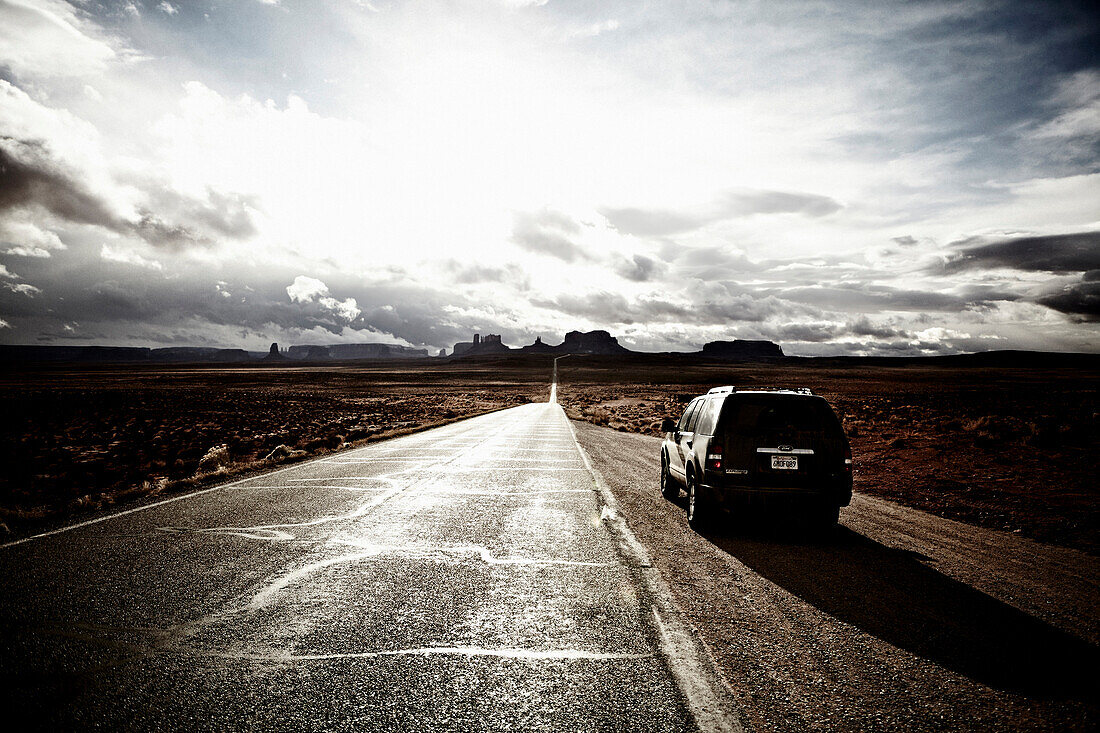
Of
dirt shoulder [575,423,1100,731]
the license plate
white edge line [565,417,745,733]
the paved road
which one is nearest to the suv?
the license plate

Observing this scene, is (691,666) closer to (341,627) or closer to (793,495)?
(341,627)

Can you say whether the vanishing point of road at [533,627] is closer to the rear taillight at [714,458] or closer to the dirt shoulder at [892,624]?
the dirt shoulder at [892,624]

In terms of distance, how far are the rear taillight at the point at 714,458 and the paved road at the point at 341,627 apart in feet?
5.51

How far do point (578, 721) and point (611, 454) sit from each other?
48.0 feet

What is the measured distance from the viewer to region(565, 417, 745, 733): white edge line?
3.02 m

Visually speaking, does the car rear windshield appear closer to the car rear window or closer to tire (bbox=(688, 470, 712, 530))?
the car rear window

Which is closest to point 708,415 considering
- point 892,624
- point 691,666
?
point 892,624

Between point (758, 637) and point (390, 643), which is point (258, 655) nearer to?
point (390, 643)

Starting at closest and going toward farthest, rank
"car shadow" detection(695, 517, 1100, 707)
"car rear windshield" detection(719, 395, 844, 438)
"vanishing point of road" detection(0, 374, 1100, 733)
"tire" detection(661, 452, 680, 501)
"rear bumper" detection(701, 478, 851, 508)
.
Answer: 1. "vanishing point of road" detection(0, 374, 1100, 733)
2. "car shadow" detection(695, 517, 1100, 707)
3. "rear bumper" detection(701, 478, 851, 508)
4. "car rear windshield" detection(719, 395, 844, 438)
5. "tire" detection(661, 452, 680, 501)

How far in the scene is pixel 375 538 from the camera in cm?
677

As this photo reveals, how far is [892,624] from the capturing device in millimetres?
4426

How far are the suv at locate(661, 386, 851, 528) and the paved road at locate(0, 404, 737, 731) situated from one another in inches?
66.2

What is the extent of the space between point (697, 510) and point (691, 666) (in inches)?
174

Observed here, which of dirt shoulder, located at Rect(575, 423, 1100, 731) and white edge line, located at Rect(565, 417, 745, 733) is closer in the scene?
white edge line, located at Rect(565, 417, 745, 733)
